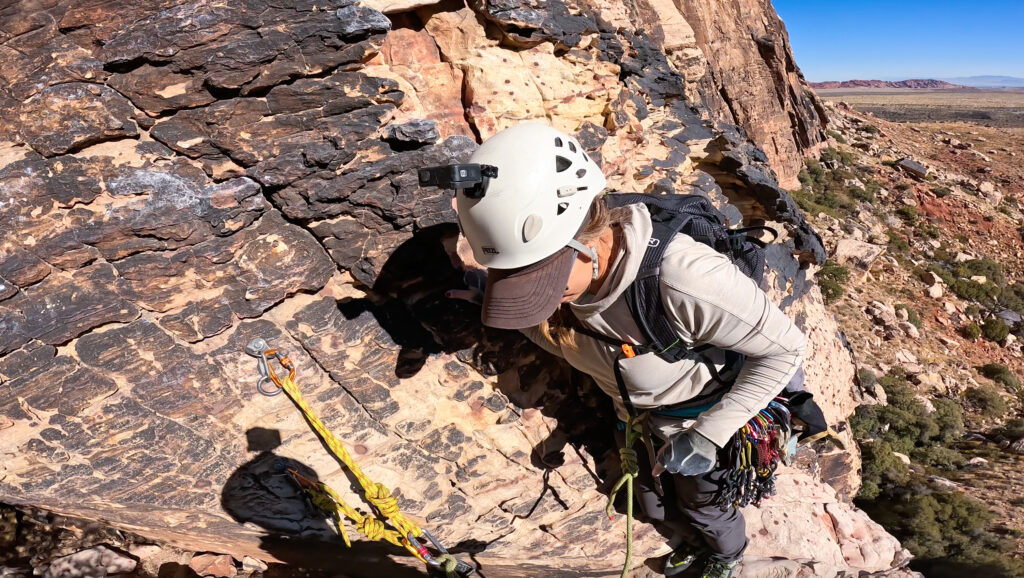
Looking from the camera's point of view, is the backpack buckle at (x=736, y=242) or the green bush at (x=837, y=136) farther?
the green bush at (x=837, y=136)

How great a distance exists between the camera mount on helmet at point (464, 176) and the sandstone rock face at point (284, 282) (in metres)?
0.81

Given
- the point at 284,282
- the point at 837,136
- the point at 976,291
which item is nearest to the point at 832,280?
the point at 976,291

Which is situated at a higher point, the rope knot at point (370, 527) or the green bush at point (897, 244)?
the rope knot at point (370, 527)

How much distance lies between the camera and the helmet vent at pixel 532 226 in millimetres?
2145

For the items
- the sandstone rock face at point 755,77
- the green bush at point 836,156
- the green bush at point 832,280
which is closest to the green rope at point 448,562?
the green bush at point 832,280

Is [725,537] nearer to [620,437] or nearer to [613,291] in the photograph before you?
[620,437]

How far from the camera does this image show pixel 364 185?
284cm

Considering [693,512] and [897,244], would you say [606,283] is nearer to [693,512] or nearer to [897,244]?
[693,512]

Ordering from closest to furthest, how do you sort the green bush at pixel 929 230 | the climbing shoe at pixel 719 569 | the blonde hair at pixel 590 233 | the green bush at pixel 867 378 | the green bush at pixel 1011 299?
1. the blonde hair at pixel 590 233
2. the climbing shoe at pixel 719 569
3. the green bush at pixel 867 378
4. the green bush at pixel 1011 299
5. the green bush at pixel 929 230

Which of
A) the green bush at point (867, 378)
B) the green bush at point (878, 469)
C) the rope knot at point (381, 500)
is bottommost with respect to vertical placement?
the green bush at point (878, 469)

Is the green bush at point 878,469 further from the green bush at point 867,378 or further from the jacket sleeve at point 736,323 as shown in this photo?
the jacket sleeve at point 736,323

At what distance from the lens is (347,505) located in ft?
10.4

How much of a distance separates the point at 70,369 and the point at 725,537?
3725 mm

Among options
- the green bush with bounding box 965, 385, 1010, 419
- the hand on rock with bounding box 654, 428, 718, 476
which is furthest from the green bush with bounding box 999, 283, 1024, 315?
the hand on rock with bounding box 654, 428, 718, 476
